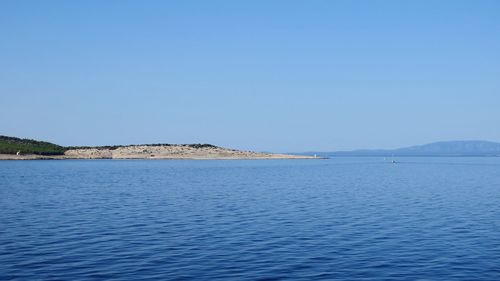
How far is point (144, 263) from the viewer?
3038cm

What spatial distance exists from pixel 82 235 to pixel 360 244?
19.3 m

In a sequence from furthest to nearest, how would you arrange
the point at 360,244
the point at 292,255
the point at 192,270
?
the point at 360,244
the point at 292,255
the point at 192,270

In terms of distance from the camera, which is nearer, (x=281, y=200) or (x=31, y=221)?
(x=31, y=221)

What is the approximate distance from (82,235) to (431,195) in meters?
49.2

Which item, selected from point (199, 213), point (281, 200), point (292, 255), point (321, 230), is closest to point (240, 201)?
point (281, 200)

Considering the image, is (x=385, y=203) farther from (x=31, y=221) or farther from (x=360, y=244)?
(x=31, y=221)

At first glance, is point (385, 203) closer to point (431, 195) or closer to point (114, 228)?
point (431, 195)

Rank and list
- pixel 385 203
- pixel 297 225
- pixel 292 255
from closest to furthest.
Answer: pixel 292 255 < pixel 297 225 < pixel 385 203

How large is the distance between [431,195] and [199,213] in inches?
1390

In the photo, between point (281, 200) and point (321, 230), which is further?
point (281, 200)

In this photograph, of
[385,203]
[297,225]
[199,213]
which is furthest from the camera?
[385,203]

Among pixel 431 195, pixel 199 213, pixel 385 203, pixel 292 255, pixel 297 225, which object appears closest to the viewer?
pixel 292 255

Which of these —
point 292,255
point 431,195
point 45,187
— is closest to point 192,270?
point 292,255

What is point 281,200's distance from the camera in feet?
216
